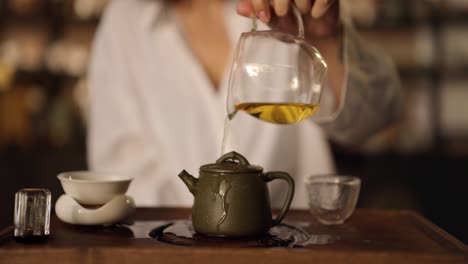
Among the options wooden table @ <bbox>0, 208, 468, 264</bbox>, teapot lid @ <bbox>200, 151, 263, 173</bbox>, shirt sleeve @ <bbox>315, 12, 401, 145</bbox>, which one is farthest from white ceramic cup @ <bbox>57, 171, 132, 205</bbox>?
shirt sleeve @ <bbox>315, 12, 401, 145</bbox>

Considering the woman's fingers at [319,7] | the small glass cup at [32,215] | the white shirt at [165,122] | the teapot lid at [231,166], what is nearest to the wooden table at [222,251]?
the small glass cup at [32,215]

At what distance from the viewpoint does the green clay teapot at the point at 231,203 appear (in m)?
0.95

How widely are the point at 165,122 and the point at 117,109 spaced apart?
0.49 feet

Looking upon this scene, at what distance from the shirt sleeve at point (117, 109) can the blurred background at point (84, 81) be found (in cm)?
104

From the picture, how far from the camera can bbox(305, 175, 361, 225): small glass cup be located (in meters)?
1.12

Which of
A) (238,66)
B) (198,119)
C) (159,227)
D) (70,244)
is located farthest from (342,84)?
(70,244)

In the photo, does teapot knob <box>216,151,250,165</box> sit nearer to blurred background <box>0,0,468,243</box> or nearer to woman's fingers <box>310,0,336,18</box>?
woman's fingers <box>310,0,336,18</box>

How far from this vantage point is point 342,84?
1585mm

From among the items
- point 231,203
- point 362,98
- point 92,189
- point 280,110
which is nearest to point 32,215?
point 92,189

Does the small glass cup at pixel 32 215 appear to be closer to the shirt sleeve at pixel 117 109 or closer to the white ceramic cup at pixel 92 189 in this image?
the white ceramic cup at pixel 92 189

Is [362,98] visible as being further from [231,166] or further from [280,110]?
[231,166]

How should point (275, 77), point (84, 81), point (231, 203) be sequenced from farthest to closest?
1. point (84, 81)
2. point (275, 77)
3. point (231, 203)

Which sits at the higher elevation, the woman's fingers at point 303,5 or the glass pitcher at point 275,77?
the woman's fingers at point 303,5

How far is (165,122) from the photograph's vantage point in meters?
1.83
